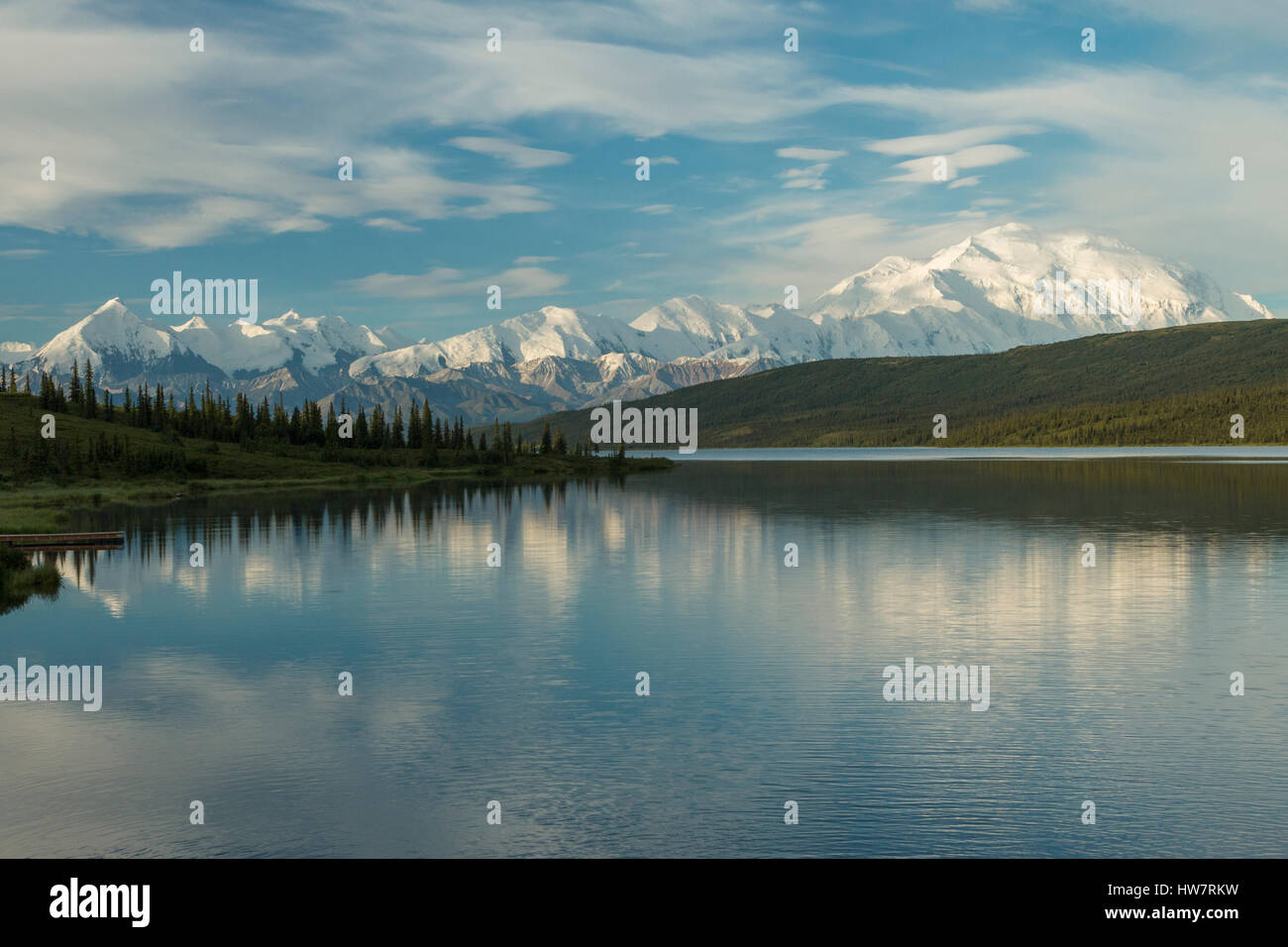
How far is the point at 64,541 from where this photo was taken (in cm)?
8325

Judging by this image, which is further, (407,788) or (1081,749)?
(1081,749)

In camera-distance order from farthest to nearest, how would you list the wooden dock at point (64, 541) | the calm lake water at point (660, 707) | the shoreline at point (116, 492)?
the shoreline at point (116, 492) < the wooden dock at point (64, 541) < the calm lake water at point (660, 707)

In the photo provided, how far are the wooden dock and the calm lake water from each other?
22.8ft

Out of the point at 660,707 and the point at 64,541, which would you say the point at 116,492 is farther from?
the point at 660,707

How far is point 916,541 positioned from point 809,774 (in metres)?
53.6

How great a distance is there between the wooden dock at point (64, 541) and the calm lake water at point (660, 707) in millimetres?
6952

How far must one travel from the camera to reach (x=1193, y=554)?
224ft

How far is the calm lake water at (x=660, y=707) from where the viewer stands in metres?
23.6

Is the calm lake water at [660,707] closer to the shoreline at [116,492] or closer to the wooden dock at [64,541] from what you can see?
the wooden dock at [64,541]

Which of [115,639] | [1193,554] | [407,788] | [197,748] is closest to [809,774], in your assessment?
[407,788]

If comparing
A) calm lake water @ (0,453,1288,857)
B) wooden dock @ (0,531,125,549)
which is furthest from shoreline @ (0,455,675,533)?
calm lake water @ (0,453,1288,857)

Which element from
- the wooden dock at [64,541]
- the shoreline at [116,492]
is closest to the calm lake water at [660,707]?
the wooden dock at [64,541]

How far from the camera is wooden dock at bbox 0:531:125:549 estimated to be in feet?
270
